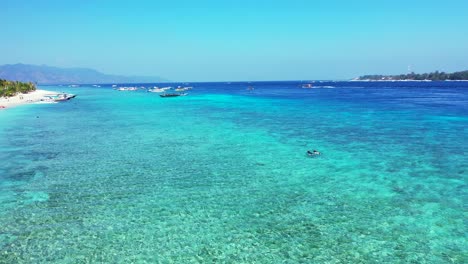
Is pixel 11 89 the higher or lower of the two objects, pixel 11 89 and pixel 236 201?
the higher

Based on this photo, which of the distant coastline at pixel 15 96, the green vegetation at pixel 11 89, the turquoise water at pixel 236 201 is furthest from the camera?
the green vegetation at pixel 11 89

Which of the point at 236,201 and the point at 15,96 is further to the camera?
the point at 15,96

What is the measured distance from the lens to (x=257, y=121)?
149ft

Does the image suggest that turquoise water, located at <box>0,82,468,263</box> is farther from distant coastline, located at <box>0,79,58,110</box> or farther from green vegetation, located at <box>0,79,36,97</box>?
green vegetation, located at <box>0,79,36,97</box>

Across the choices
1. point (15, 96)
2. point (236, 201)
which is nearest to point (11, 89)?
point (15, 96)

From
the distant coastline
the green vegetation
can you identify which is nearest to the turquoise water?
the distant coastline

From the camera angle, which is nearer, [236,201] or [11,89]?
[236,201]

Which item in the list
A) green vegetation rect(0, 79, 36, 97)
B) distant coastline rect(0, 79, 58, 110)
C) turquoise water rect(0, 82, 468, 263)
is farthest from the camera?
green vegetation rect(0, 79, 36, 97)

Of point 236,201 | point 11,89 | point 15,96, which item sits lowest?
point 236,201

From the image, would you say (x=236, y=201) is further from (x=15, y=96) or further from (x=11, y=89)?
(x=11, y=89)

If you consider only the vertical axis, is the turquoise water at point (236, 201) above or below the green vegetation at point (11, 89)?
below

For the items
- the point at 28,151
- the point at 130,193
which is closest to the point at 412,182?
the point at 130,193

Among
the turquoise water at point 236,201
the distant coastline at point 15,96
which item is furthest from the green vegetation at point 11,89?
the turquoise water at point 236,201

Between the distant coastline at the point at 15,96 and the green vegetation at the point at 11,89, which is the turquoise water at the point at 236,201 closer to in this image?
the distant coastline at the point at 15,96
